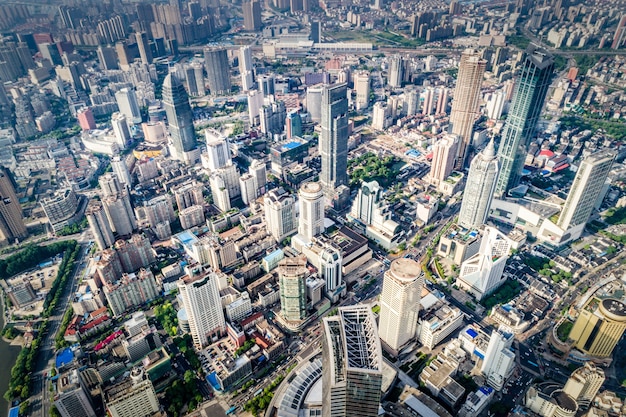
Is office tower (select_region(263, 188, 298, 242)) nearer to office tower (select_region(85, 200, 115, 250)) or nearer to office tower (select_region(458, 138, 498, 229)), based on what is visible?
office tower (select_region(85, 200, 115, 250))

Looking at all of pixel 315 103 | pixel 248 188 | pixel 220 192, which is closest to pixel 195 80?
pixel 315 103

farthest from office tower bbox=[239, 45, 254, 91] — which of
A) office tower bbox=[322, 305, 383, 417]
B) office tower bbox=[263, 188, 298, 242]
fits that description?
office tower bbox=[322, 305, 383, 417]

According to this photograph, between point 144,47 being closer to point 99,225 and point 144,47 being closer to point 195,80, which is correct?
point 195,80

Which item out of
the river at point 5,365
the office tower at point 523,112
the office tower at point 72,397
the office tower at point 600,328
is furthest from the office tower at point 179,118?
the office tower at point 600,328

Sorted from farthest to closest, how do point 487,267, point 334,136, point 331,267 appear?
point 334,136
point 331,267
point 487,267

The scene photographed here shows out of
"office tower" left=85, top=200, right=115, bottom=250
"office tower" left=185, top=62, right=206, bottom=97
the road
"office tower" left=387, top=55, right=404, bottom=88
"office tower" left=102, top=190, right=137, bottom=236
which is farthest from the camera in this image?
"office tower" left=185, top=62, right=206, bottom=97

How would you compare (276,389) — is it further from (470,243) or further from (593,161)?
(593,161)

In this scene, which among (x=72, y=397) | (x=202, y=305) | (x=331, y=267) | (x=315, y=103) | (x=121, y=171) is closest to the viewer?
(x=72, y=397)
